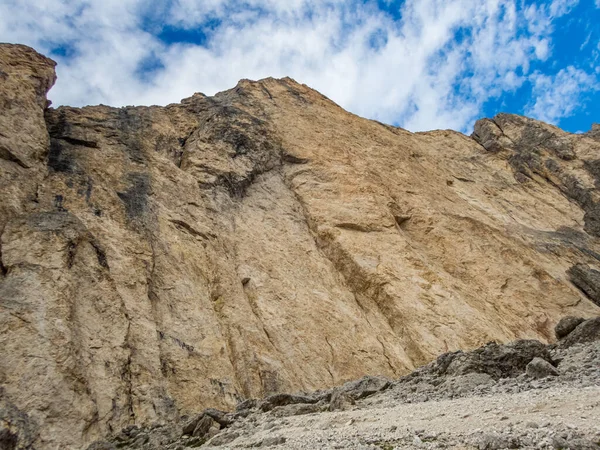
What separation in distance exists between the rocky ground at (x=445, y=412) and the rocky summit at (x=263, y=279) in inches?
3.5

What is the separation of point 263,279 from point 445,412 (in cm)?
1435

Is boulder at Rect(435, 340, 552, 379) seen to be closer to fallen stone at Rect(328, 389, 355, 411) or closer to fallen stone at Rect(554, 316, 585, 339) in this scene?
fallen stone at Rect(328, 389, 355, 411)

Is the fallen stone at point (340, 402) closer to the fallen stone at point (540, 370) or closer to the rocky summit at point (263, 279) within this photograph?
the rocky summit at point (263, 279)

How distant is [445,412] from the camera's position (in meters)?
10.3

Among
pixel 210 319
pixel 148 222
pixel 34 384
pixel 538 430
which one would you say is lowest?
pixel 538 430

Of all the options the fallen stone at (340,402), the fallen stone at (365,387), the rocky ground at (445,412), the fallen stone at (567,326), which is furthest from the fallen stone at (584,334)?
the fallen stone at (340,402)

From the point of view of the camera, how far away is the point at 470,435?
827 centimetres

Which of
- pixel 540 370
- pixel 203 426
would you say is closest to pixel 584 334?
pixel 540 370

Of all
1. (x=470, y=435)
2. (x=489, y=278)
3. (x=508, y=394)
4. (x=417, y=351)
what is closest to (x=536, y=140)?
(x=489, y=278)

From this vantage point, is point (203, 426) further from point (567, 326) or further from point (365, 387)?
point (567, 326)

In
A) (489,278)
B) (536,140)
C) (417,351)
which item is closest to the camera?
(417,351)

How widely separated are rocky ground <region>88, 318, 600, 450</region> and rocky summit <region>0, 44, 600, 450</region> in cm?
9

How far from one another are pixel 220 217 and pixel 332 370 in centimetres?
981

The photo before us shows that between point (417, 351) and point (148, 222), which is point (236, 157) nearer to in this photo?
point (148, 222)
